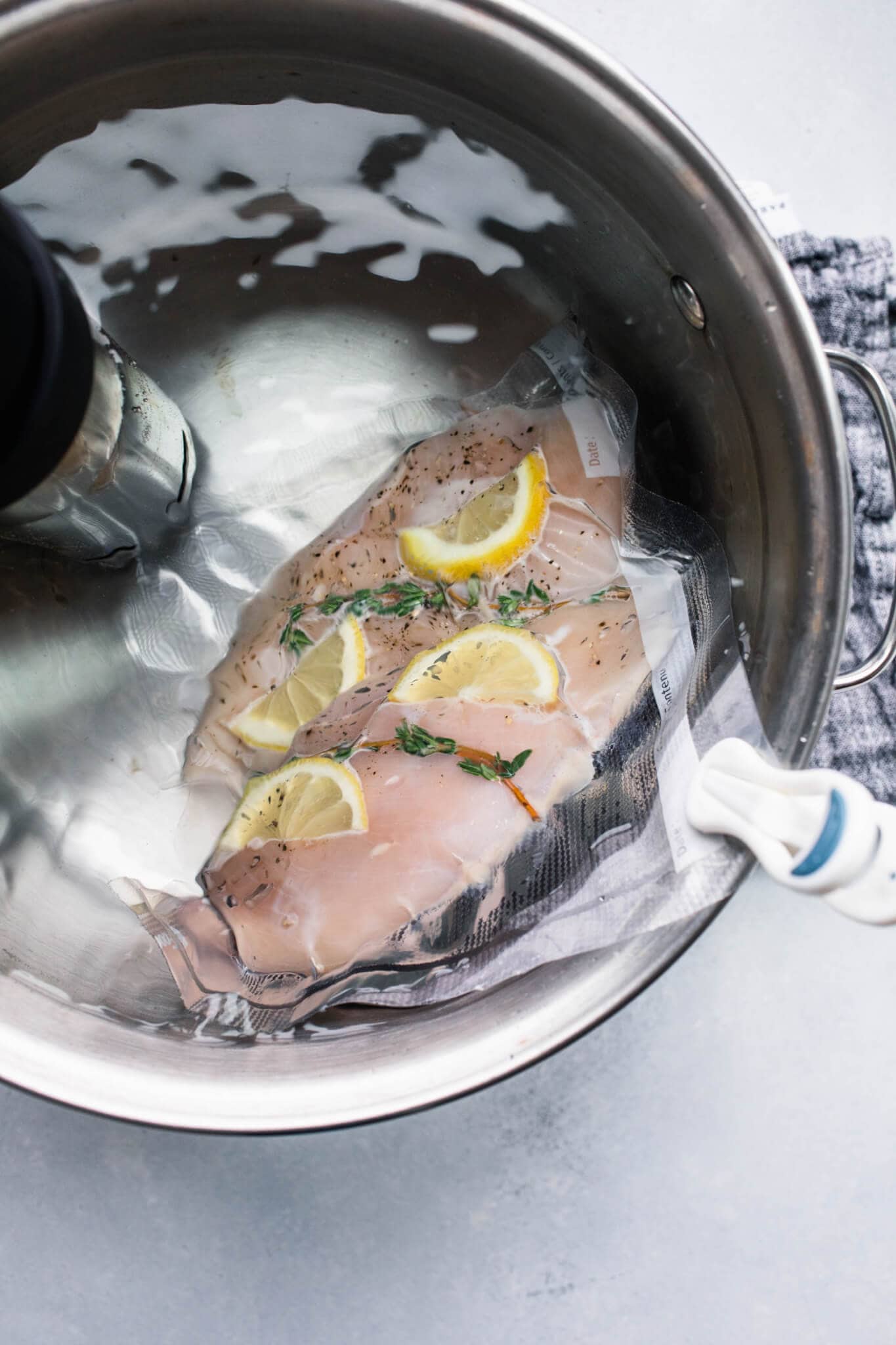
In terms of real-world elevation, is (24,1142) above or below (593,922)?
below

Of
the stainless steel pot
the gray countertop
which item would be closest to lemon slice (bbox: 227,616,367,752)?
the stainless steel pot

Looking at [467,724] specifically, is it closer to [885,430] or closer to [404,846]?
[404,846]

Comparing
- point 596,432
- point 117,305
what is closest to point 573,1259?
point 596,432

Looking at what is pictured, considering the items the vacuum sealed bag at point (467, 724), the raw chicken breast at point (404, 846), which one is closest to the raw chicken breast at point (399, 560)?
the vacuum sealed bag at point (467, 724)

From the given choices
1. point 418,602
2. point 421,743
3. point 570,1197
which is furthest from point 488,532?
point 570,1197

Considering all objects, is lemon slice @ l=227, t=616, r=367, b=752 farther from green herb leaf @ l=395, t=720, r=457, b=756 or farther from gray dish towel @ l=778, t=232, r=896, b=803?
gray dish towel @ l=778, t=232, r=896, b=803

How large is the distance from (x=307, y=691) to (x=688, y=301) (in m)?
0.47

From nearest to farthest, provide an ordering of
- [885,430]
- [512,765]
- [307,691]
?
[885,430]
[512,765]
[307,691]

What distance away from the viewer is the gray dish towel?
0.80 meters

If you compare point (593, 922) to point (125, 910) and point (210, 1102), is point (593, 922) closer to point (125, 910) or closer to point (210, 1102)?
point (210, 1102)

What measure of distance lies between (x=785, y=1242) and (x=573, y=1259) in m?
0.21

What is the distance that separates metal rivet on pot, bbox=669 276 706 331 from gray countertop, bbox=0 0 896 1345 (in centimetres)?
54

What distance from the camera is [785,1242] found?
851 millimetres

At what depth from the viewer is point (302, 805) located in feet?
2.52
